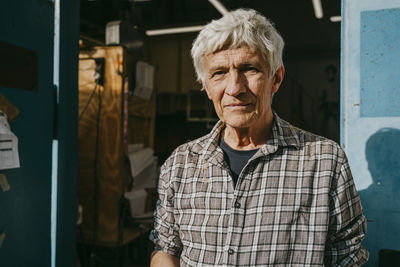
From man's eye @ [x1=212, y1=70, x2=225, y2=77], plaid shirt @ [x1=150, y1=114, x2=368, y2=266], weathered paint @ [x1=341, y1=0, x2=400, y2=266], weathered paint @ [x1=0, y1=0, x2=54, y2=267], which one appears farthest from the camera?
weathered paint @ [x1=0, y1=0, x2=54, y2=267]

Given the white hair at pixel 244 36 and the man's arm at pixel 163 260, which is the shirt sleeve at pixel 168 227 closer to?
the man's arm at pixel 163 260

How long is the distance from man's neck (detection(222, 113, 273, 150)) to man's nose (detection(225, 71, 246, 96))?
171 millimetres

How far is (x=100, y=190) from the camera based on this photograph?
288cm

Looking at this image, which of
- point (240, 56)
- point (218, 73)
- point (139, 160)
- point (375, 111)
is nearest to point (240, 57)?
point (240, 56)

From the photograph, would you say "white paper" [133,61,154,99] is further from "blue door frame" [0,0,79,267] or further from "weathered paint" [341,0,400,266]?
"weathered paint" [341,0,400,266]

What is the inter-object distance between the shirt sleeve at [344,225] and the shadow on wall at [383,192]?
317 mm

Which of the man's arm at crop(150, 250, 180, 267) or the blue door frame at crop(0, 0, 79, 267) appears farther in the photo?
the blue door frame at crop(0, 0, 79, 267)

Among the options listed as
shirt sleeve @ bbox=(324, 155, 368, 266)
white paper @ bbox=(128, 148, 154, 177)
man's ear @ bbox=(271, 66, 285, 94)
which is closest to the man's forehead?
man's ear @ bbox=(271, 66, 285, 94)

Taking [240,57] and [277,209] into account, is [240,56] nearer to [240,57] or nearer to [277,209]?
[240,57]

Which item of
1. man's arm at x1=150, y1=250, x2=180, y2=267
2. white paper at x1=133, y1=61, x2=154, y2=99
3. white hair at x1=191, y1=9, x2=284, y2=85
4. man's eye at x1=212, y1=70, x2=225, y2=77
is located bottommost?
man's arm at x1=150, y1=250, x2=180, y2=267

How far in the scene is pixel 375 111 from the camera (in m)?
1.39

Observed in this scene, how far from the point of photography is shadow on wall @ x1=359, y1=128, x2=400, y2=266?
1370 millimetres

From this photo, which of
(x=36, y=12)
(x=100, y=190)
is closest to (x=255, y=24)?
(x=36, y=12)

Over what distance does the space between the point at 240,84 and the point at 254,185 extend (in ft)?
1.18
